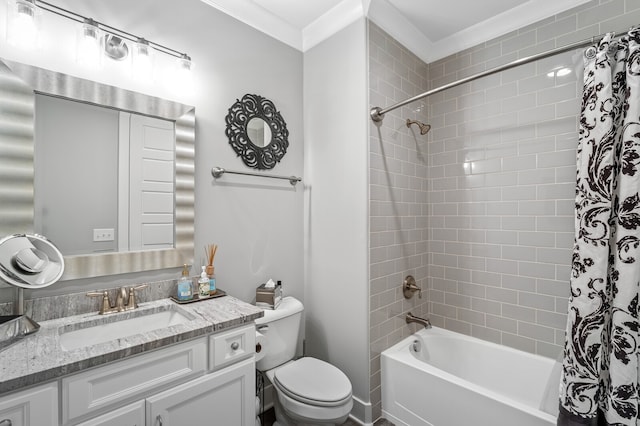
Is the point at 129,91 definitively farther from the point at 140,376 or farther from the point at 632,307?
the point at 632,307

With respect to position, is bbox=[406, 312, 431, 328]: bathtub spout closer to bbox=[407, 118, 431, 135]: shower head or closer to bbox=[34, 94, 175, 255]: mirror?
bbox=[407, 118, 431, 135]: shower head

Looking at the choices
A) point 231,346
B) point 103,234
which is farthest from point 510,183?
point 103,234

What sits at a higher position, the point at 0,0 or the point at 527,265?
the point at 0,0

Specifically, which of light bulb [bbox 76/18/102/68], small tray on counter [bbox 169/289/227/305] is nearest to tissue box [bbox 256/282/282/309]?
small tray on counter [bbox 169/289/227/305]

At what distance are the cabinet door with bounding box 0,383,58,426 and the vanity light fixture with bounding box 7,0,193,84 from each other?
4.38ft

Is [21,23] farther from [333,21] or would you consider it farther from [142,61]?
[333,21]

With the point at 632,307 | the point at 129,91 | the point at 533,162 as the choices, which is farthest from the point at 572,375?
the point at 129,91

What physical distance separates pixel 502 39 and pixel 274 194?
1.93 meters

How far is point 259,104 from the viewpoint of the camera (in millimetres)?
2020

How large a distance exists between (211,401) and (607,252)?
5.91 feet

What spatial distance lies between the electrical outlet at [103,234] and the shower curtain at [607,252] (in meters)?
2.18

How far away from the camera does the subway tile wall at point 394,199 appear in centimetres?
194

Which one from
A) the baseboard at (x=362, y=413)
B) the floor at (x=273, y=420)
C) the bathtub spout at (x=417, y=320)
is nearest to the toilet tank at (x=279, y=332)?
the floor at (x=273, y=420)

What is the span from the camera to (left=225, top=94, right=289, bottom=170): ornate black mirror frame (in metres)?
1.90
